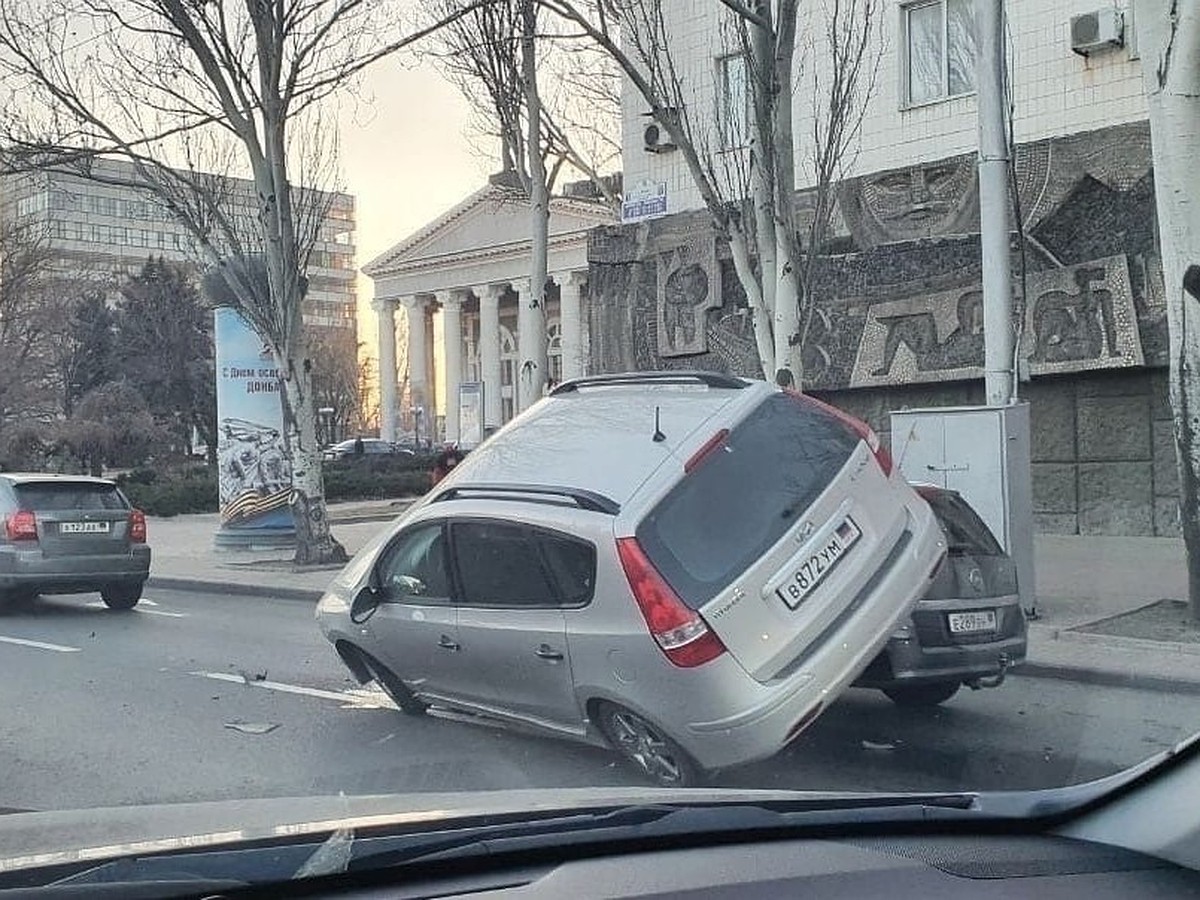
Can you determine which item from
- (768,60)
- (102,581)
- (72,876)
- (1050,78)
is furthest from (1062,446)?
(72,876)

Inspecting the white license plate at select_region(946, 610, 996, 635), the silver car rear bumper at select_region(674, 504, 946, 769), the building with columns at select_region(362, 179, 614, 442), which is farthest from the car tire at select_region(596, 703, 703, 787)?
the building with columns at select_region(362, 179, 614, 442)

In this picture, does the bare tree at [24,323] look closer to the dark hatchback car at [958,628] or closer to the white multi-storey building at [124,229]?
the white multi-storey building at [124,229]

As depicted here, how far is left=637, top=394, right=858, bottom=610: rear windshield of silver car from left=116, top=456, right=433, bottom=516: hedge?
25238 millimetres

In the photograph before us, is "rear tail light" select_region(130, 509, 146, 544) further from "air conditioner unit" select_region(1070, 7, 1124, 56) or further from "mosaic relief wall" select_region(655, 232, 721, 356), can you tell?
"air conditioner unit" select_region(1070, 7, 1124, 56)

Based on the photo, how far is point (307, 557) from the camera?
1759 centimetres

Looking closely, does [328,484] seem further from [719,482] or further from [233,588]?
[719,482]

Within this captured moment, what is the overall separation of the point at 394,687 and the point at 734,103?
10010 millimetres

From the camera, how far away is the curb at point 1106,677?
8.36m

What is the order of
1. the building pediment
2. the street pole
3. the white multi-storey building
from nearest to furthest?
the street pole < the white multi-storey building < the building pediment

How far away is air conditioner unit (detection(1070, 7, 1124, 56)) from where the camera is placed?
53.3 ft

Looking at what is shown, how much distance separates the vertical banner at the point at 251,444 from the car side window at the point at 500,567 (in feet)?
47.6

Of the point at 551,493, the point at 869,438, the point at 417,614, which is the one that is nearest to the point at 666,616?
the point at 551,493

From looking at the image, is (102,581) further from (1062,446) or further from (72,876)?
(72,876)

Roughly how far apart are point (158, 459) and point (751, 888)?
44.3 m
